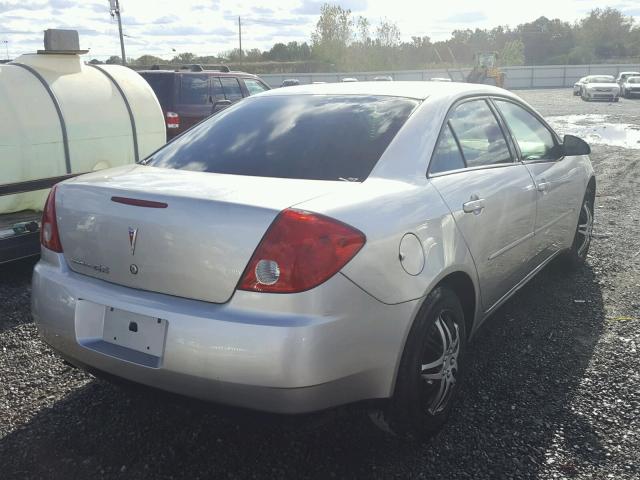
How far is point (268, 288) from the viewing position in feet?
7.00

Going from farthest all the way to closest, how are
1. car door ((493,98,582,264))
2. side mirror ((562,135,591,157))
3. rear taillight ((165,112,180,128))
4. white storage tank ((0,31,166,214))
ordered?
rear taillight ((165,112,180,128))
white storage tank ((0,31,166,214))
side mirror ((562,135,591,157))
car door ((493,98,582,264))

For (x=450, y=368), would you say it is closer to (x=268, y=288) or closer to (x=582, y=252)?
(x=268, y=288)

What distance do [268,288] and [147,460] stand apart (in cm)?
103

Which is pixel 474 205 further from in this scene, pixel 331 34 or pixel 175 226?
pixel 331 34

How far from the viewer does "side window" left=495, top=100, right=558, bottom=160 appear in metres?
3.88

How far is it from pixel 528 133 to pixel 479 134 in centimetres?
90

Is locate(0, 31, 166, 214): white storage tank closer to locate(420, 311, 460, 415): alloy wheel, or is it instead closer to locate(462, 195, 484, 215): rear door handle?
locate(462, 195, 484, 215): rear door handle

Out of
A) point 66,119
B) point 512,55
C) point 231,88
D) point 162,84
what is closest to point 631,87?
point 231,88

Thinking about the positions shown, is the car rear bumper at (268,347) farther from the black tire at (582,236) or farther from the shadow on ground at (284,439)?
the black tire at (582,236)

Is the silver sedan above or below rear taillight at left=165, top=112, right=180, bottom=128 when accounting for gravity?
below

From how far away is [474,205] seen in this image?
9.73ft

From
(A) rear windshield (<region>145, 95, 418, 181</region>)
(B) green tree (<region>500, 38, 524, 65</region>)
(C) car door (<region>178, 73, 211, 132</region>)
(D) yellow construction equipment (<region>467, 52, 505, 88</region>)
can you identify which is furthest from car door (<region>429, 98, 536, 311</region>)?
(B) green tree (<region>500, 38, 524, 65</region>)

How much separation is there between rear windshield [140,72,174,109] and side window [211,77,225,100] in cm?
77

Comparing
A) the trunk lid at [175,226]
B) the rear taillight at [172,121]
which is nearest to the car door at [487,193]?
the trunk lid at [175,226]
